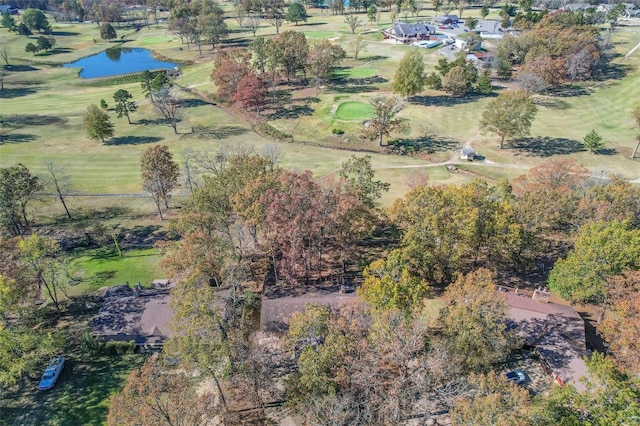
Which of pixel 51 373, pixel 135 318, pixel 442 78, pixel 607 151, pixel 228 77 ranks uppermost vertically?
pixel 228 77

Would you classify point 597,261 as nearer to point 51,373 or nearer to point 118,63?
point 51,373

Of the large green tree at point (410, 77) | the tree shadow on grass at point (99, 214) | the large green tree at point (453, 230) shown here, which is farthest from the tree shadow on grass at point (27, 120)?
the large green tree at point (453, 230)

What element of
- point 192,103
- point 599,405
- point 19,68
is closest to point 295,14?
point 192,103

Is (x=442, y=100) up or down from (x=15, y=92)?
down

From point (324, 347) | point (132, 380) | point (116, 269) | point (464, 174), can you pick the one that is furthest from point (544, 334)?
point (116, 269)

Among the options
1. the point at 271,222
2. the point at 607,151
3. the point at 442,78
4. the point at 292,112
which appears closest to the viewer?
the point at 271,222

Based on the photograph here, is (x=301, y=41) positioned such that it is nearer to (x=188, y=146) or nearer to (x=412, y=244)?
(x=188, y=146)
